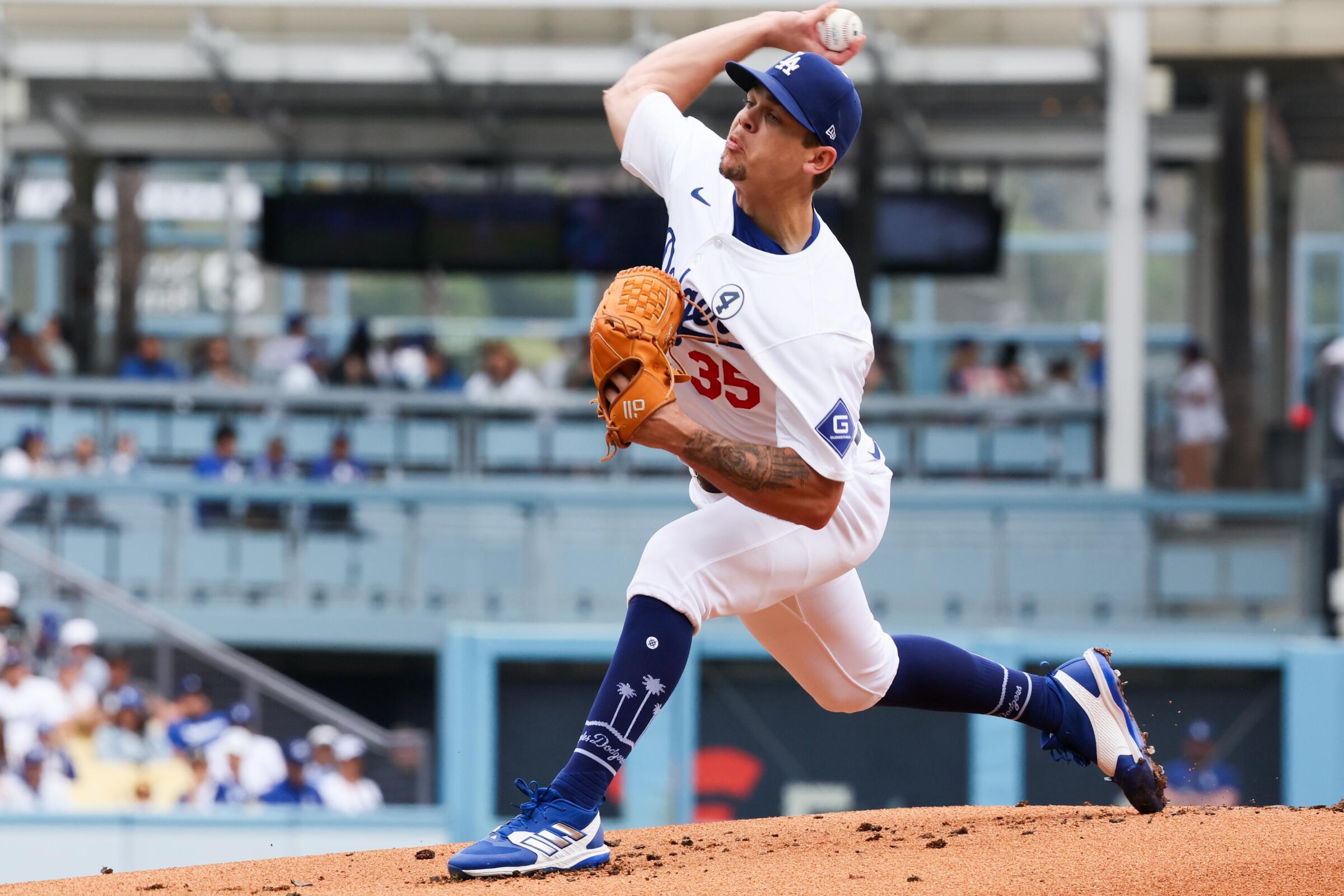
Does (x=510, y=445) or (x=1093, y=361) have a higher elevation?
(x=1093, y=361)

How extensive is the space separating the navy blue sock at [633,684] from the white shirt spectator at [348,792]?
5.32m

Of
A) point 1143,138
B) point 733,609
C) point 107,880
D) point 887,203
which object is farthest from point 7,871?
point 887,203

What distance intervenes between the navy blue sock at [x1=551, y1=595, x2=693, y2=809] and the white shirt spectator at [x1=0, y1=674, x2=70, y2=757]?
21.3 ft

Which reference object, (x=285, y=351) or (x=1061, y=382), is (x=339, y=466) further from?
(x=1061, y=382)

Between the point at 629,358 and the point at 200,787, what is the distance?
6251 millimetres

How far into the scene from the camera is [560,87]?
16.5 m

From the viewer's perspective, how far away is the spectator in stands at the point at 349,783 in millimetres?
8430

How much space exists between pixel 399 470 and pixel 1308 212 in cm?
1954

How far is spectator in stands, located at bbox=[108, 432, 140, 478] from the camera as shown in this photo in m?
12.5

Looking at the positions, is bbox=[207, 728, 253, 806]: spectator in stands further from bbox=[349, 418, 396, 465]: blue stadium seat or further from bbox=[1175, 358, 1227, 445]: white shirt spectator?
bbox=[1175, 358, 1227, 445]: white shirt spectator

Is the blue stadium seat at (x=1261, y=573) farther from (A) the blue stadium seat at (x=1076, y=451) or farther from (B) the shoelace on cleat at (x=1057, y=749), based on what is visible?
(B) the shoelace on cleat at (x=1057, y=749)

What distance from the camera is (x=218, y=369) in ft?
48.2

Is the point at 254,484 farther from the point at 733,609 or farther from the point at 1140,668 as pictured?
the point at 733,609

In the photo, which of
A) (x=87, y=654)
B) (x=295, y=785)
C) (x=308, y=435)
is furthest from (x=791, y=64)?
(x=308, y=435)
